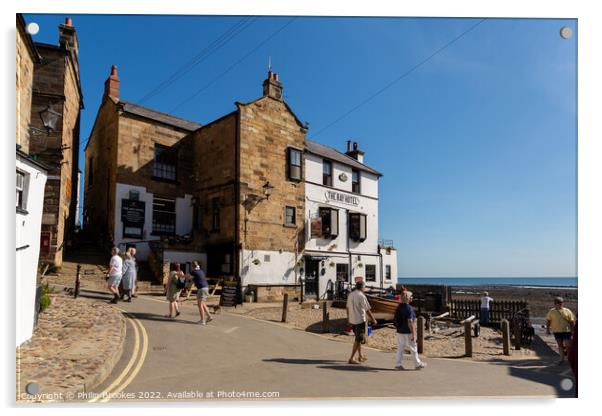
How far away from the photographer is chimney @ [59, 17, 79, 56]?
21.2 ft

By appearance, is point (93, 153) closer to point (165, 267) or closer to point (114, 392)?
point (165, 267)

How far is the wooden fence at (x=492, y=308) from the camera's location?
17.0m

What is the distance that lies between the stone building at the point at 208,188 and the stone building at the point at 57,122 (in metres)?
4.39

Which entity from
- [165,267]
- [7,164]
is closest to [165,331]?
[7,164]

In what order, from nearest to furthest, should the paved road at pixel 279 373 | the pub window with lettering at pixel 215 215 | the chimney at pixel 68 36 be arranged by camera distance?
the paved road at pixel 279 373 → the chimney at pixel 68 36 → the pub window with lettering at pixel 215 215

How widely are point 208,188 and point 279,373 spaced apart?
12303mm

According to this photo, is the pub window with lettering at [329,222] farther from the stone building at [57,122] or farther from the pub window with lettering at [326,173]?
the stone building at [57,122]

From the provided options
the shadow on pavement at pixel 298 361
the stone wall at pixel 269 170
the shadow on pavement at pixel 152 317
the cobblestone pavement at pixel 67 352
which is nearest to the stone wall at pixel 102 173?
the stone wall at pixel 269 170

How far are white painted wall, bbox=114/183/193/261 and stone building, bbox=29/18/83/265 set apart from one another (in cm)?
442

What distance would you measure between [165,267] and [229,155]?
5465 millimetres

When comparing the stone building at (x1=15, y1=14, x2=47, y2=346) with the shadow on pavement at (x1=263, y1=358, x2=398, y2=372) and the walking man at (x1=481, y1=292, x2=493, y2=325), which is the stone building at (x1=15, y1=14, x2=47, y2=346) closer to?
the shadow on pavement at (x1=263, y1=358, x2=398, y2=372)

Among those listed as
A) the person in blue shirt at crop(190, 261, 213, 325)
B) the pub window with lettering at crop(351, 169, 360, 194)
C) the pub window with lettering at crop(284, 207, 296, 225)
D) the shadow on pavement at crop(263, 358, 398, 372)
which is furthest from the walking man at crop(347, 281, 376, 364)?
the pub window with lettering at crop(351, 169, 360, 194)

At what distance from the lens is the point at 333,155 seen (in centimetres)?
2314

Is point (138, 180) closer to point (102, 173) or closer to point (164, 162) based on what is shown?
point (164, 162)
